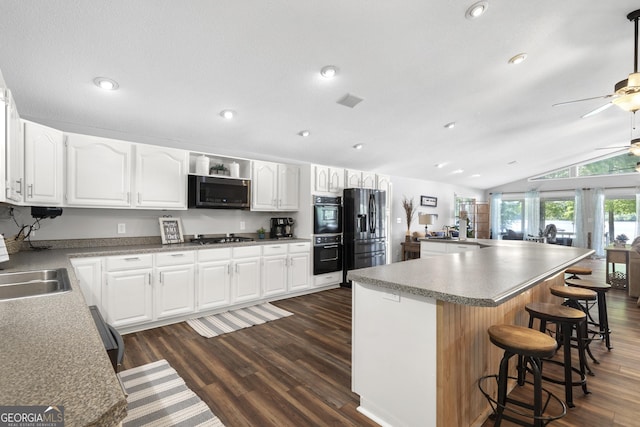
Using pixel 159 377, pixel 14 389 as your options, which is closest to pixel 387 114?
pixel 159 377

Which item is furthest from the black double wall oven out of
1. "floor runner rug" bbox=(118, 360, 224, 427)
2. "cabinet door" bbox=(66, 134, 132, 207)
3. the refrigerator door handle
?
"floor runner rug" bbox=(118, 360, 224, 427)

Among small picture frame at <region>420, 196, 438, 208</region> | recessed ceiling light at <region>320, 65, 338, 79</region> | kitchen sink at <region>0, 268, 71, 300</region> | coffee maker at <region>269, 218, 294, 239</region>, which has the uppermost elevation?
recessed ceiling light at <region>320, 65, 338, 79</region>

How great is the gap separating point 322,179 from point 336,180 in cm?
31

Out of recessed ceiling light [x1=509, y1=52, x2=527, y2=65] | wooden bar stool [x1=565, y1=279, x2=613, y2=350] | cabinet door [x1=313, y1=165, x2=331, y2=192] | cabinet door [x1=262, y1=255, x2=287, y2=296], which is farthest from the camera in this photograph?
cabinet door [x1=313, y1=165, x2=331, y2=192]

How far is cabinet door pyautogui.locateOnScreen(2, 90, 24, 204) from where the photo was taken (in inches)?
73.6

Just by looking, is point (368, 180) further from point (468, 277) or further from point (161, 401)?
point (161, 401)

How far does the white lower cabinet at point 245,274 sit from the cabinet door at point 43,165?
6.08 feet

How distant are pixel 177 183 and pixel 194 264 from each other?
1.02 m

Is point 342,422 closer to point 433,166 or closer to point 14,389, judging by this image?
point 14,389

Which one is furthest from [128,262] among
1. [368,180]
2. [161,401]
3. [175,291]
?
[368,180]

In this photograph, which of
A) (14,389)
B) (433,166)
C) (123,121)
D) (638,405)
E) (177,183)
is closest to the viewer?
(14,389)

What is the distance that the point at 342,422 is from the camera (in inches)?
69.7

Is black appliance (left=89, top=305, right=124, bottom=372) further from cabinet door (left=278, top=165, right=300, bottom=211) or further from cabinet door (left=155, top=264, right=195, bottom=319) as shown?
cabinet door (left=278, top=165, right=300, bottom=211)

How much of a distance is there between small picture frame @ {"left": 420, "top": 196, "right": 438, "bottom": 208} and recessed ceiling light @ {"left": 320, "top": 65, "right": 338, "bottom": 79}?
5796mm
